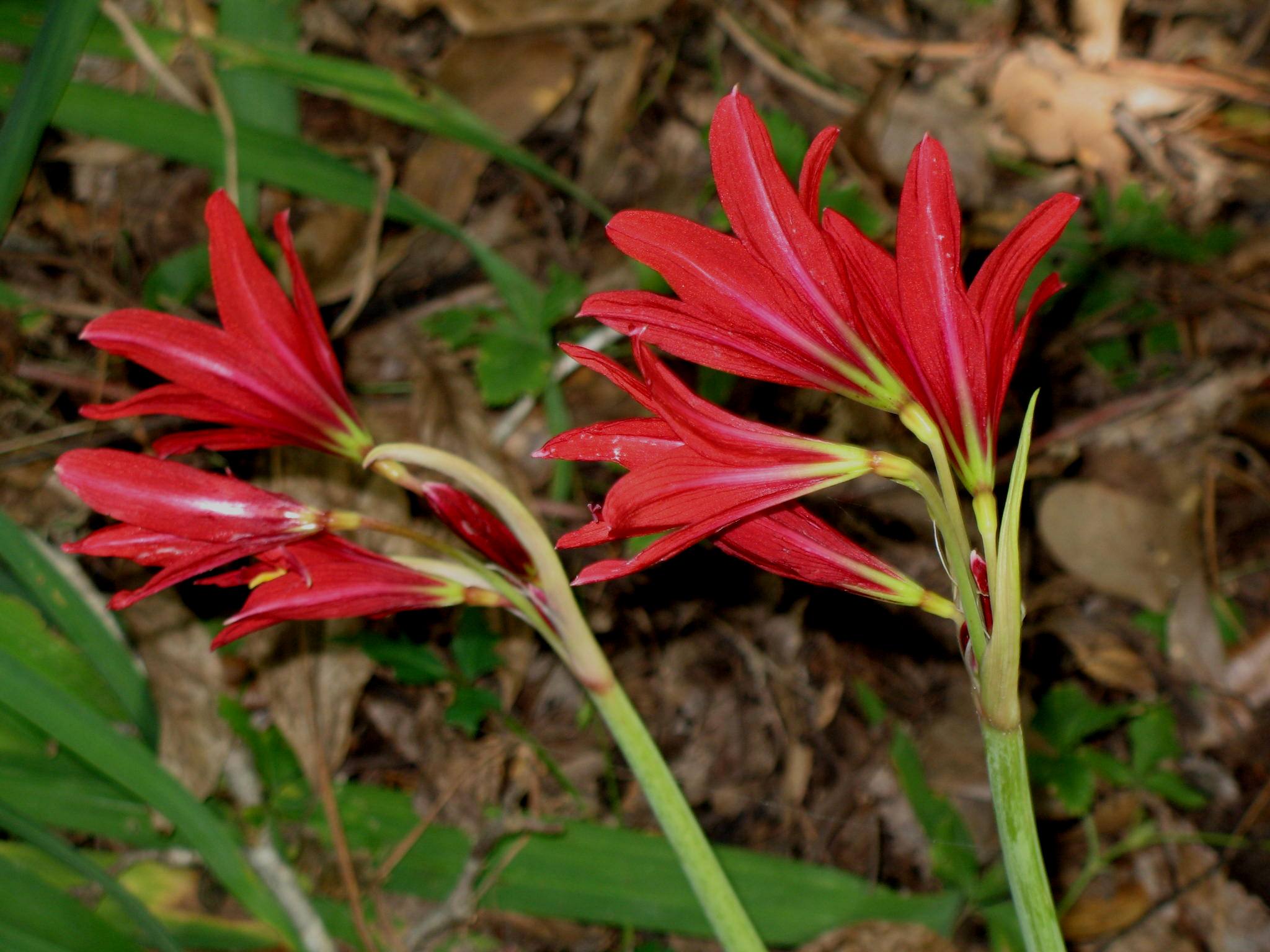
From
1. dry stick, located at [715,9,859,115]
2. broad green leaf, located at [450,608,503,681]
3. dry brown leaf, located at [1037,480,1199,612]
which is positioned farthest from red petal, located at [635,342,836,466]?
dry stick, located at [715,9,859,115]

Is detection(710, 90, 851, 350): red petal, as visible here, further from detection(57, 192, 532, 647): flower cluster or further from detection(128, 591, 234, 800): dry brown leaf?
detection(128, 591, 234, 800): dry brown leaf

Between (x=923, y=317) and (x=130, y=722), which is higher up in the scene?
(x=923, y=317)

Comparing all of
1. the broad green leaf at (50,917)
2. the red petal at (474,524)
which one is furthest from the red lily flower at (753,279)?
the broad green leaf at (50,917)

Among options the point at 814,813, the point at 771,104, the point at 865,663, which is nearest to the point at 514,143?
the point at 771,104

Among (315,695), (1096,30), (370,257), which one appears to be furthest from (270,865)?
(1096,30)

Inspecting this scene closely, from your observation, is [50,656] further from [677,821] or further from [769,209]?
[769,209]

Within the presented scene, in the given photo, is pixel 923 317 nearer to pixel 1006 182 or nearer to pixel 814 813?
pixel 814 813

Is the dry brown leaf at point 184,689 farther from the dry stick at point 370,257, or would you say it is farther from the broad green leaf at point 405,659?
the dry stick at point 370,257
